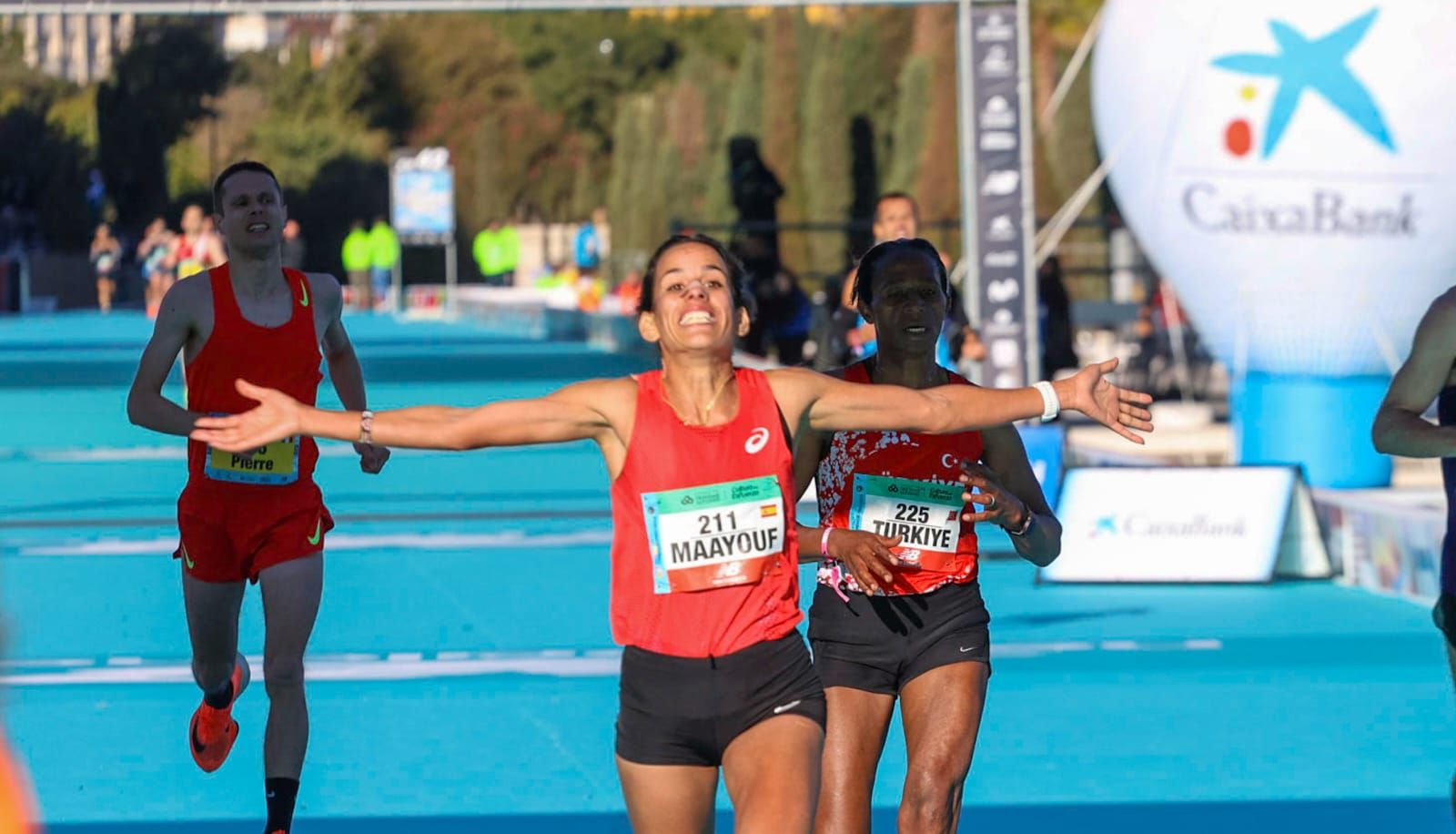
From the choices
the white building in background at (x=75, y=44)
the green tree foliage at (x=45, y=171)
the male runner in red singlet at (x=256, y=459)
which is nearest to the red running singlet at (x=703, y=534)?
the male runner in red singlet at (x=256, y=459)

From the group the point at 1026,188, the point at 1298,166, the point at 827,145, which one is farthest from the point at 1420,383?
the point at 827,145

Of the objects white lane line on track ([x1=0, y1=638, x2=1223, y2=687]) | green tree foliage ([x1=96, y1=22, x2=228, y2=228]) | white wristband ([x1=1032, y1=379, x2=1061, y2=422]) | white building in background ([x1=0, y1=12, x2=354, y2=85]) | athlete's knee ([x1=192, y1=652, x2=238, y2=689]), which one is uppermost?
white building in background ([x1=0, y1=12, x2=354, y2=85])

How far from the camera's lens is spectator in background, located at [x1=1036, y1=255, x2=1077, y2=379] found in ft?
71.4

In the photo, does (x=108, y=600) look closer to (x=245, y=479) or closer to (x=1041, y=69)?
(x=245, y=479)

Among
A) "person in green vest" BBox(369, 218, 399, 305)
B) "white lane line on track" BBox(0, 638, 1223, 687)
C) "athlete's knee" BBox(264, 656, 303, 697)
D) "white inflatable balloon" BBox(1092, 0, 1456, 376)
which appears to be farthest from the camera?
"person in green vest" BBox(369, 218, 399, 305)

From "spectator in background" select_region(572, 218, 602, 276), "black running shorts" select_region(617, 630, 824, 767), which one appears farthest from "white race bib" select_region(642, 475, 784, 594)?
"spectator in background" select_region(572, 218, 602, 276)

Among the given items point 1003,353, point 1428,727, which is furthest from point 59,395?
point 1428,727

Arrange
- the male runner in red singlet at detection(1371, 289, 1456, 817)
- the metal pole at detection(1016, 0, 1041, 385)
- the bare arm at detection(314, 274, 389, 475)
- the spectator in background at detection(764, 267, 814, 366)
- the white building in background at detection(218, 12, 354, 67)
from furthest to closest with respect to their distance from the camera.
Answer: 1. the white building in background at detection(218, 12, 354, 67)
2. the spectator in background at detection(764, 267, 814, 366)
3. the metal pole at detection(1016, 0, 1041, 385)
4. the bare arm at detection(314, 274, 389, 475)
5. the male runner in red singlet at detection(1371, 289, 1456, 817)

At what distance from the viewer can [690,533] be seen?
4609 mm

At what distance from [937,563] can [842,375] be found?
471 mm

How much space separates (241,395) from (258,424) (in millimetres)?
1839

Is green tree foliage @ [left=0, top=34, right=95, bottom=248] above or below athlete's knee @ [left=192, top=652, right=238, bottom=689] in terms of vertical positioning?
above

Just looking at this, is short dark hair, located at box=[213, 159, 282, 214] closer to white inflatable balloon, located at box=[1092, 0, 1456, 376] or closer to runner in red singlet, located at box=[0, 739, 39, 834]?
runner in red singlet, located at box=[0, 739, 39, 834]

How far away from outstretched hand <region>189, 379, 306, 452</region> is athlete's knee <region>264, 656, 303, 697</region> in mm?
1894
